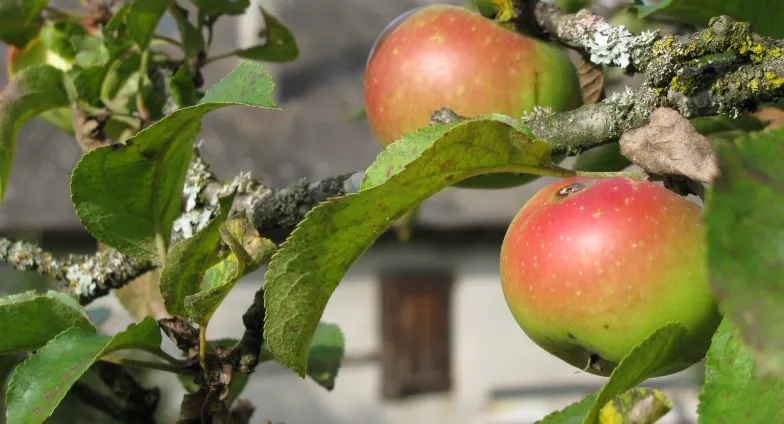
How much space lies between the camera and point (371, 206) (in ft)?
1.47

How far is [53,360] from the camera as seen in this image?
1.78 feet

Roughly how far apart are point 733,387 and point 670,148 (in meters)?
0.14

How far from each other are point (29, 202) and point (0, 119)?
210 inches

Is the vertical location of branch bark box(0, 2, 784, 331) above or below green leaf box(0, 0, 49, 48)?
above

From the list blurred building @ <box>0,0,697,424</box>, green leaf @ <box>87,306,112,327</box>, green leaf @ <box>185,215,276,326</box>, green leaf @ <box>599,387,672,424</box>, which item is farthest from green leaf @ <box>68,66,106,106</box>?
blurred building @ <box>0,0,697,424</box>

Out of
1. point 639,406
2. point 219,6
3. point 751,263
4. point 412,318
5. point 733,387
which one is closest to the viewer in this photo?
point 751,263

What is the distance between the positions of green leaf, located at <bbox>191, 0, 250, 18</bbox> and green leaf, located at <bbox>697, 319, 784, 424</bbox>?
0.60 metres

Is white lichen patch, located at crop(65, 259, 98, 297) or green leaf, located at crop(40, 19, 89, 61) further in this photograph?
green leaf, located at crop(40, 19, 89, 61)

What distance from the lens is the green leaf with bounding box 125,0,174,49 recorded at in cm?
72

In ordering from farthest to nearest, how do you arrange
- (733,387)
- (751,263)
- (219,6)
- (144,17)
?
(219,6) → (144,17) → (733,387) → (751,263)

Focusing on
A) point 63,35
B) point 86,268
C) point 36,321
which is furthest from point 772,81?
point 63,35

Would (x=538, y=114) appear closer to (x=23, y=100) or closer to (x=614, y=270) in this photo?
(x=614, y=270)

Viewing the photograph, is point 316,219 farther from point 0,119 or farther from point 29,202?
point 29,202

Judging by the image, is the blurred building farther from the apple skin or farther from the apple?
the apple skin
